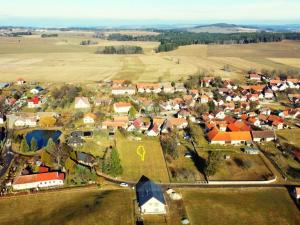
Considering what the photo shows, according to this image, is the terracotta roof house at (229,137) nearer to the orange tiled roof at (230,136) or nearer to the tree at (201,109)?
the orange tiled roof at (230,136)

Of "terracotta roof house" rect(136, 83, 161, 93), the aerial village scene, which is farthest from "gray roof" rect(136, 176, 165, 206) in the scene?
→ "terracotta roof house" rect(136, 83, 161, 93)

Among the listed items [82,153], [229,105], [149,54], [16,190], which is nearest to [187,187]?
[82,153]

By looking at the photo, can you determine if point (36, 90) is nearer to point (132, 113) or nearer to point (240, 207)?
point (132, 113)

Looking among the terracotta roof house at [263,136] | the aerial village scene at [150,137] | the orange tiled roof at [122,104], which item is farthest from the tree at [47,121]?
the terracotta roof house at [263,136]

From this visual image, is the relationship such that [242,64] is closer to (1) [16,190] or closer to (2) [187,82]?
(2) [187,82]

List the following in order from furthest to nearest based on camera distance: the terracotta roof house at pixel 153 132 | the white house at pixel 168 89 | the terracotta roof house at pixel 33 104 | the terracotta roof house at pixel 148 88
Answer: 1. the white house at pixel 168 89
2. the terracotta roof house at pixel 148 88
3. the terracotta roof house at pixel 33 104
4. the terracotta roof house at pixel 153 132

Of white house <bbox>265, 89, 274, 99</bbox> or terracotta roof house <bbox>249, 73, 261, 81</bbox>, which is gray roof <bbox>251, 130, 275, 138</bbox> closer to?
white house <bbox>265, 89, 274, 99</bbox>
